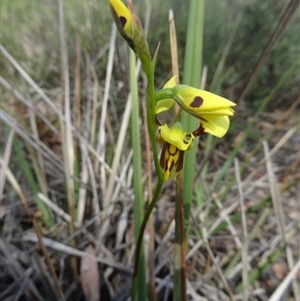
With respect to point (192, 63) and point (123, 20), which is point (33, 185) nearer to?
point (192, 63)

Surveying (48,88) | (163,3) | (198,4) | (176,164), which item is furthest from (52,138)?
(176,164)

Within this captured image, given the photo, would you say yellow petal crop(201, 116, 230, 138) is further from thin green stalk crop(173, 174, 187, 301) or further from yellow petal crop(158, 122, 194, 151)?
thin green stalk crop(173, 174, 187, 301)

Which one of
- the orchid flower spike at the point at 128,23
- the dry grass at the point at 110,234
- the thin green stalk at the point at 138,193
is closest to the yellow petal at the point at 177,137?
the orchid flower spike at the point at 128,23

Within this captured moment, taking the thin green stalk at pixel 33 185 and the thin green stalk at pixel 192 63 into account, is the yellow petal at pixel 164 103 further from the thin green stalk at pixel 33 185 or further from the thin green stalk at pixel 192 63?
the thin green stalk at pixel 33 185

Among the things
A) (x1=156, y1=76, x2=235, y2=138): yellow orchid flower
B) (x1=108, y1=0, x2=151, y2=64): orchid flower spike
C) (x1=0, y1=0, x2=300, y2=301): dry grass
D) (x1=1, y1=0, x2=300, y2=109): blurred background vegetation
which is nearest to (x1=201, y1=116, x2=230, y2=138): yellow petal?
(x1=156, y1=76, x2=235, y2=138): yellow orchid flower

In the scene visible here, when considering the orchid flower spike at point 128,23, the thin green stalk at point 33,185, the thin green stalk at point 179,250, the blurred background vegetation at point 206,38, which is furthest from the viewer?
the blurred background vegetation at point 206,38

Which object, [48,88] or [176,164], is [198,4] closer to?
[176,164]
